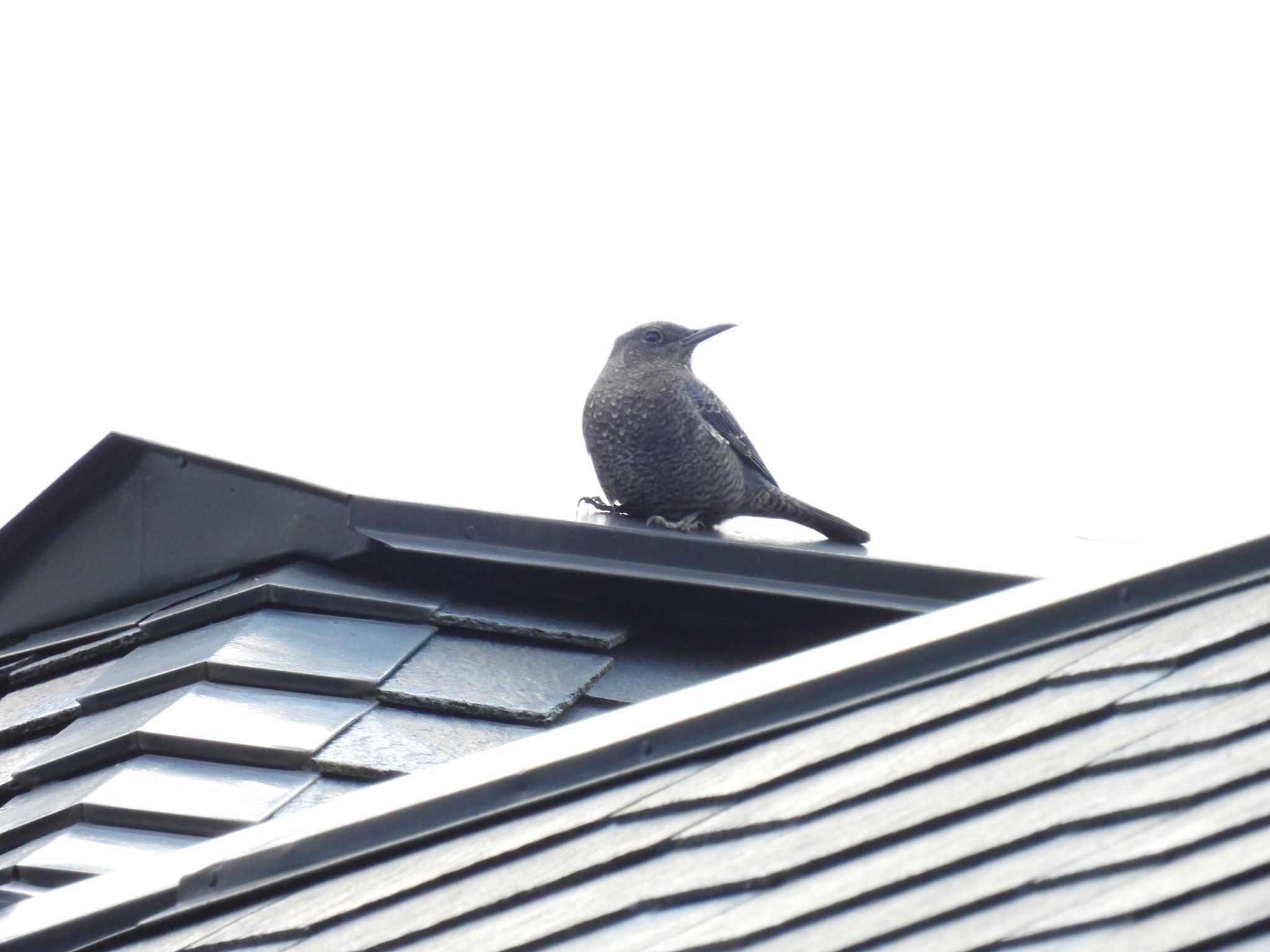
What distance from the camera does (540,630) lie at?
3.23m

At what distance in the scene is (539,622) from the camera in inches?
129

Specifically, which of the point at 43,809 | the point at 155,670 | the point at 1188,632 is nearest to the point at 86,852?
the point at 43,809

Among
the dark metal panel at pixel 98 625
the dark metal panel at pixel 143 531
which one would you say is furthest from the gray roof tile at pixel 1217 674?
the dark metal panel at pixel 98 625

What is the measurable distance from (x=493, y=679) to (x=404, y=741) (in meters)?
0.28

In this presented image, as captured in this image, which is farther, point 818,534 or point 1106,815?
point 818,534

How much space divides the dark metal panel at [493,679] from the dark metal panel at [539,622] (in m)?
0.03

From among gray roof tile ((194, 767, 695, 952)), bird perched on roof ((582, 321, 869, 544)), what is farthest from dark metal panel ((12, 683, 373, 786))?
bird perched on roof ((582, 321, 869, 544))

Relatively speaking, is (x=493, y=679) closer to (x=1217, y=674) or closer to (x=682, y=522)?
(x=682, y=522)

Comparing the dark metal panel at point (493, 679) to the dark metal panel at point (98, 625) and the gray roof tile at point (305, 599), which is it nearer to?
the gray roof tile at point (305, 599)

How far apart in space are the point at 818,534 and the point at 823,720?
1.87 metres

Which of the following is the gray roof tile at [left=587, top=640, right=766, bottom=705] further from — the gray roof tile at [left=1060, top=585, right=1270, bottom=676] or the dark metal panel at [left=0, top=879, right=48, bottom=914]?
the gray roof tile at [left=1060, top=585, right=1270, bottom=676]

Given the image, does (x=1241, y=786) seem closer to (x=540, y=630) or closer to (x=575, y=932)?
(x=575, y=932)

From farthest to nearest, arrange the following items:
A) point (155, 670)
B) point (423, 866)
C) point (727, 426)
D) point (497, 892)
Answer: point (727, 426) → point (155, 670) → point (423, 866) → point (497, 892)

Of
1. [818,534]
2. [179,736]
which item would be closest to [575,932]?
[179,736]
